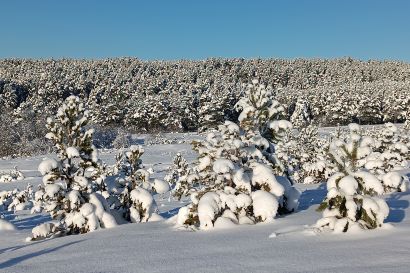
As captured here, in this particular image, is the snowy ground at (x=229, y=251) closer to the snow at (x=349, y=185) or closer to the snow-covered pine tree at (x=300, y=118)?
the snow at (x=349, y=185)

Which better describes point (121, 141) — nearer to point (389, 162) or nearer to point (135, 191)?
point (389, 162)

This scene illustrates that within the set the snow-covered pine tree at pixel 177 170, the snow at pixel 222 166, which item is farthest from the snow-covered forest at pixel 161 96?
the snow at pixel 222 166

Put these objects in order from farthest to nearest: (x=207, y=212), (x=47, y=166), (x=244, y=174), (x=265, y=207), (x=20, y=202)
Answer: (x=20, y=202) < (x=47, y=166) < (x=244, y=174) < (x=265, y=207) < (x=207, y=212)

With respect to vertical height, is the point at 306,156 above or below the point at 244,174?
below

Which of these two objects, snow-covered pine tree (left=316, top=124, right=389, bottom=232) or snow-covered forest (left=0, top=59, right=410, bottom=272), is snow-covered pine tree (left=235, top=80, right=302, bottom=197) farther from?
snow-covered pine tree (left=316, top=124, right=389, bottom=232)

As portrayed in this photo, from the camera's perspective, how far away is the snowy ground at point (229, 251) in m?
4.29

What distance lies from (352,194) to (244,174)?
2.26 metres

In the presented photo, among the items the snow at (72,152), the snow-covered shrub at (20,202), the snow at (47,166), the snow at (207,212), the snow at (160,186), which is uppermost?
the snow at (72,152)

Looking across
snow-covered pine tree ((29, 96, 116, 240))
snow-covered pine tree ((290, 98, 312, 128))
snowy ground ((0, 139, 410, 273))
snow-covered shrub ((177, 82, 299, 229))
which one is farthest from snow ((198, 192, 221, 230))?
snow-covered pine tree ((290, 98, 312, 128))

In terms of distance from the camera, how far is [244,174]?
7836mm

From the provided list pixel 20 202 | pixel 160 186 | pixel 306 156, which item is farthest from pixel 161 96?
pixel 160 186

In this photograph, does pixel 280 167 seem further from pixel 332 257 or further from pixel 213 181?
pixel 332 257

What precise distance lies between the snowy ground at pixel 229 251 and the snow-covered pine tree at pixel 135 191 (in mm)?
1744

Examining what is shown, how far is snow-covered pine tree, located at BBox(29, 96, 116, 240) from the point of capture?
8.27m
